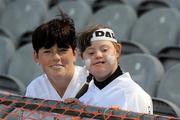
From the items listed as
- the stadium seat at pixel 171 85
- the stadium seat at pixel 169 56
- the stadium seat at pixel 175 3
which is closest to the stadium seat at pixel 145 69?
the stadium seat at pixel 171 85

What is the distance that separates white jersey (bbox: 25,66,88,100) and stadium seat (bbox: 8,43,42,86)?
4.08 ft

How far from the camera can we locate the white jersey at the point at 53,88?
2035 mm

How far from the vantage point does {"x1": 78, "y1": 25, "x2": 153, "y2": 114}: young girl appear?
1693 millimetres

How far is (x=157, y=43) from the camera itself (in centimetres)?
344

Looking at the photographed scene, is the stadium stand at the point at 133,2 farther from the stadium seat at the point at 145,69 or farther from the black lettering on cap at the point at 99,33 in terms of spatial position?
the black lettering on cap at the point at 99,33

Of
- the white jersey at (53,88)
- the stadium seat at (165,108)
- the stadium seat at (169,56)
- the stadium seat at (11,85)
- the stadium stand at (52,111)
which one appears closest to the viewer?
the stadium stand at (52,111)

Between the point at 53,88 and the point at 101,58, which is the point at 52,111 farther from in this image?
the point at 53,88

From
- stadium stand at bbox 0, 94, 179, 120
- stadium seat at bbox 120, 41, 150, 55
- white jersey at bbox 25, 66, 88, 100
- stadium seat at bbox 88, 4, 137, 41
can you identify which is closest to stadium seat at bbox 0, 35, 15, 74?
stadium seat at bbox 88, 4, 137, 41

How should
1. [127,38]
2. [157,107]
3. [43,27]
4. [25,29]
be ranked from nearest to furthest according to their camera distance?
[43,27]
[157,107]
[127,38]
[25,29]

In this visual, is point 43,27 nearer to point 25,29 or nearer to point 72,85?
point 72,85

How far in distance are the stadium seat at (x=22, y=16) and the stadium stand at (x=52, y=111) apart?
261cm

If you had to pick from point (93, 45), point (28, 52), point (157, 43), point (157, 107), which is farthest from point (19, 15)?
point (93, 45)

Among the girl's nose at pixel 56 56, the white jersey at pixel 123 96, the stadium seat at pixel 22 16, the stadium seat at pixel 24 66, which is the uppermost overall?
the stadium seat at pixel 22 16

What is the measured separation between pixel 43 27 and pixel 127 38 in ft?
6.15
